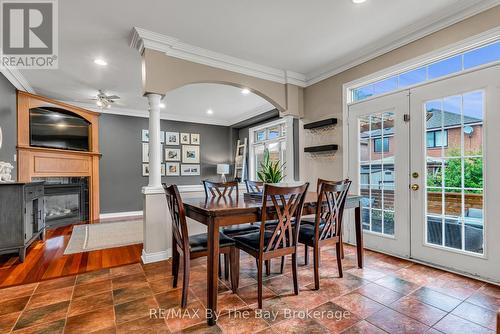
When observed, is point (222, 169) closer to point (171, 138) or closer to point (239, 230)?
point (171, 138)

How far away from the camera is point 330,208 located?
242 centimetres

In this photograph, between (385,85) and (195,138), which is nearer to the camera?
(385,85)

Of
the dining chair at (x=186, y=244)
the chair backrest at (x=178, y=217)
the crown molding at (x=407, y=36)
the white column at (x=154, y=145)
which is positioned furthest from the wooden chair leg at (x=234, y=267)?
the crown molding at (x=407, y=36)

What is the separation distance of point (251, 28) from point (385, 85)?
1897 mm

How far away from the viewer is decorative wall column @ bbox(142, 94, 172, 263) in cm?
304

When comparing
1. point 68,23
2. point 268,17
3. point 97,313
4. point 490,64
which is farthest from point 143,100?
point 490,64

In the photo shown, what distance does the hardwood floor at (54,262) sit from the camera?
2660 mm

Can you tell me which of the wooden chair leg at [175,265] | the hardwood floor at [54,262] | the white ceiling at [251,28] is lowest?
the hardwood floor at [54,262]

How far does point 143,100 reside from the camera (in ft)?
18.4

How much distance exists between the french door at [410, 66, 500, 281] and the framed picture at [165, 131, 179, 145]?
572 cm

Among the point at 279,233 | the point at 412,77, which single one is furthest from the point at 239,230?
the point at 412,77

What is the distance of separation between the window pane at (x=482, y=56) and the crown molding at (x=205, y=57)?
7.33 feet

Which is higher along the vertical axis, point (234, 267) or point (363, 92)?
point (363, 92)

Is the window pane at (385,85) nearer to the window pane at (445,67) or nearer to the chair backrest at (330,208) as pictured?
the window pane at (445,67)
